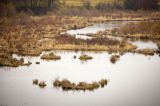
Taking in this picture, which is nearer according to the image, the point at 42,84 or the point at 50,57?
the point at 42,84

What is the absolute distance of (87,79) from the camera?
111 feet

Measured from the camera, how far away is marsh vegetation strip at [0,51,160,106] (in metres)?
29.0

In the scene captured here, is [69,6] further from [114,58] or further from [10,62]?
[10,62]

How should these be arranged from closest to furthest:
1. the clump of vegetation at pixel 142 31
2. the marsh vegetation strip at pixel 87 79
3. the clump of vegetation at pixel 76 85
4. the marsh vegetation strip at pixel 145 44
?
1. the marsh vegetation strip at pixel 87 79
2. the clump of vegetation at pixel 76 85
3. the marsh vegetation strip at pixel 145 44
4. the clump of vegetation at pixel 142 31

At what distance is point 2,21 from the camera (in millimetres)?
69875

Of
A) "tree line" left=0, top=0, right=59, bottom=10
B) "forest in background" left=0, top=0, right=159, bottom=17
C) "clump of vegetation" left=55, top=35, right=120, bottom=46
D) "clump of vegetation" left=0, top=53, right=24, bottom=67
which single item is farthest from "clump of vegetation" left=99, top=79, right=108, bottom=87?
"tree line" left=0, top=0, right=59, bottom=10

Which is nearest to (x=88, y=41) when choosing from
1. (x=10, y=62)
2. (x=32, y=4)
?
(x=10, y=62)

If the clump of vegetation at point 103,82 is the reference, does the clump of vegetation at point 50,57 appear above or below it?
above

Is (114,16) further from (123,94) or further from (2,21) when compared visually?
(123,94)

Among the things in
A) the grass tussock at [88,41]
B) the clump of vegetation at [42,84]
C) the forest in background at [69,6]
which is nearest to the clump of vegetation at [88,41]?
the grass tussock at [88,41]

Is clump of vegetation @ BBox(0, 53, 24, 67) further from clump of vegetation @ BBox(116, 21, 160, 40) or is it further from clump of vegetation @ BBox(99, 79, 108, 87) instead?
clump of vegetation @ BBox(116, 21, 160, 40)

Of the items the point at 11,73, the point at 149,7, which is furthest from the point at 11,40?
the point at 149,7

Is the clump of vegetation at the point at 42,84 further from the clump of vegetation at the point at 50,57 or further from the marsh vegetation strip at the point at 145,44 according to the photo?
the marsh vegetation strip at the point at 145,44

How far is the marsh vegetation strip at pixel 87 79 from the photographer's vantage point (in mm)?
28984
